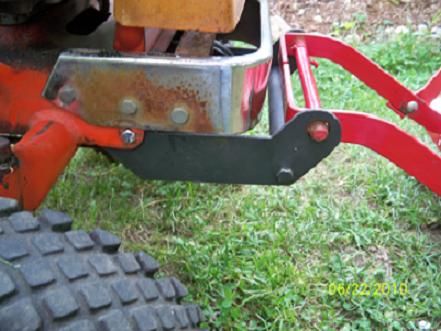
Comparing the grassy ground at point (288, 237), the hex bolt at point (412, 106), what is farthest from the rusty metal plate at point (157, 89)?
the hex bolt at point (412, 106)

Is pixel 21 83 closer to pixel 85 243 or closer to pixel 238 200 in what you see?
pixel 85 243

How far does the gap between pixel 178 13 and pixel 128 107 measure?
0.72 ft

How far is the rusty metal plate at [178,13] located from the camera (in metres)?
1.38

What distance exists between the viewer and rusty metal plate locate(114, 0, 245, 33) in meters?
1.38

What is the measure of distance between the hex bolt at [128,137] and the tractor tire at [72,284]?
22 cm

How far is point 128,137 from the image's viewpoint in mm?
1508

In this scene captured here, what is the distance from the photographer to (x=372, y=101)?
10.8ft

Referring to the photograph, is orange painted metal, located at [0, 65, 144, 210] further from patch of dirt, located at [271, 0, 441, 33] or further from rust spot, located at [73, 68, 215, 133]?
patch of dirt, located at [271, 0, 441, 33]

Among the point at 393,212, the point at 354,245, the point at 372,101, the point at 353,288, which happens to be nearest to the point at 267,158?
the point at 353,288

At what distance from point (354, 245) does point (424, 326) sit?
42cm

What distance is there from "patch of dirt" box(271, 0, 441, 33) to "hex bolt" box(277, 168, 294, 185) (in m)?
3.09

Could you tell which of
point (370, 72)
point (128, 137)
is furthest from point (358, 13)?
point (128, 137)

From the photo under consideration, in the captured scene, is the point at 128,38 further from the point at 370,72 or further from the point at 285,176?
the point at 370,72
